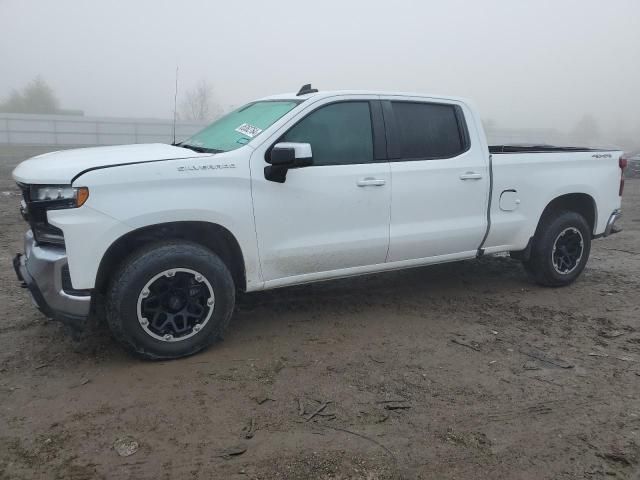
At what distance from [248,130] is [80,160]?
1252 millimetres

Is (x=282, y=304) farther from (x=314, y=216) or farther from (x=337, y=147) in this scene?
(x=337, y=147)

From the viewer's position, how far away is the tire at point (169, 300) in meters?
3.55

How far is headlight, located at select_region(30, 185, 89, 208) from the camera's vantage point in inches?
133

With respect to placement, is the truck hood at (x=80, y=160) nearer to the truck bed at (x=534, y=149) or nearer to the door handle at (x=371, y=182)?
the door handle at (x=371, y=182)

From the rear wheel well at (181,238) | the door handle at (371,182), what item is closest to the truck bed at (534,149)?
the door handle at (371,182)

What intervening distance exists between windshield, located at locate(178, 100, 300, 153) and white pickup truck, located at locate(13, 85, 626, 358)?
0.7 inches

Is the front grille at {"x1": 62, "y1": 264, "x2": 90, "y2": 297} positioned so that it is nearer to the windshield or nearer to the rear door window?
the windshield

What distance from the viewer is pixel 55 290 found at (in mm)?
3412

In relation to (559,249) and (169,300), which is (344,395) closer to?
(169,300)

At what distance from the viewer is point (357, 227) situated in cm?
434

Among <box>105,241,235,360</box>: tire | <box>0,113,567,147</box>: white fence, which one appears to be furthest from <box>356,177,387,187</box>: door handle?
<box>0,113,567,147</box>: white fence

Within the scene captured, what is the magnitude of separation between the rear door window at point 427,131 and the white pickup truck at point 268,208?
0.01m

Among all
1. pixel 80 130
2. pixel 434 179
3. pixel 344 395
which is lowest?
pixel 344 395

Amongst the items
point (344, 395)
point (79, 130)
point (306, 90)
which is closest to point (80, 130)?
point (79, 130)
